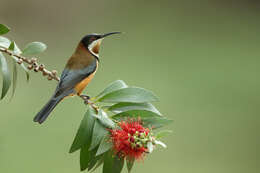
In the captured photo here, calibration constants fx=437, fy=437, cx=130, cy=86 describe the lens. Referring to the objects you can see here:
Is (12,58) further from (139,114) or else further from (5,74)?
(139,114)

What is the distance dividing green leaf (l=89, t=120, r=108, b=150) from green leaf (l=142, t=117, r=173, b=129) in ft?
0.19

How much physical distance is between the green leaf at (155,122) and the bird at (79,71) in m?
0.14

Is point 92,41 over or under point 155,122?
over

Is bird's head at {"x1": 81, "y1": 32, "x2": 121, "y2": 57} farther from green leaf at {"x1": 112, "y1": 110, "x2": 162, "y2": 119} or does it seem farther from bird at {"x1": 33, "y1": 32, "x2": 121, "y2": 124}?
green leaf at {"x1": 112, "y1": 110, "x2": 162, "y2": 119}

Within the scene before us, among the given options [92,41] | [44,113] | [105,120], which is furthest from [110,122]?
[92,41]

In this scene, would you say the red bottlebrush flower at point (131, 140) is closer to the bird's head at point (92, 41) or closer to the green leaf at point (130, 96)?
the green leaf at point (130, 96)

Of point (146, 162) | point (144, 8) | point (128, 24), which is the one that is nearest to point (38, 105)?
point (146, 162)

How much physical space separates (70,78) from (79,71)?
0.04m

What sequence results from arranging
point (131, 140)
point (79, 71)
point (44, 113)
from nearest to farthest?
point (131, 140), point (44, 113), point (79, 71)

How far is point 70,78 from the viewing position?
2.53 ft

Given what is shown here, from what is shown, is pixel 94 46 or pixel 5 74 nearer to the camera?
pixel 5 74

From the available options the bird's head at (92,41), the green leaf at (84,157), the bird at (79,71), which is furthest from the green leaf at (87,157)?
the bird's head at (92,41)

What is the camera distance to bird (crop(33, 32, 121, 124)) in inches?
29.5

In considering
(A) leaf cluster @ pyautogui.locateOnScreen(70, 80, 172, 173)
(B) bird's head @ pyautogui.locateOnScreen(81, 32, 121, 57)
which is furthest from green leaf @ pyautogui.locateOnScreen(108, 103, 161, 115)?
(B) bird's head @ pyautogui.locateOnScreen(81, 32, 121, 57)
